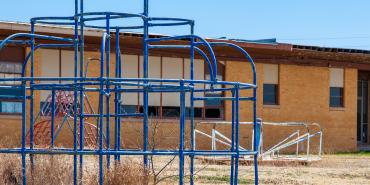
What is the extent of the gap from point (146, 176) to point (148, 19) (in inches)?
92.6

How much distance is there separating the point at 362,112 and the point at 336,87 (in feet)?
15.9

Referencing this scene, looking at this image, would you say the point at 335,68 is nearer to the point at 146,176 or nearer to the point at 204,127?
the point at 204,127

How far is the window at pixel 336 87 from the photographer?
135ft

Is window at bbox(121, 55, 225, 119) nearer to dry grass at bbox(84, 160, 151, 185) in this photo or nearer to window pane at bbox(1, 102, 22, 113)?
window pane at bbox(1, 102, 22, 113)

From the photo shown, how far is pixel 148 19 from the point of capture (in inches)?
480

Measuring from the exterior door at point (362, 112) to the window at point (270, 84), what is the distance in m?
8.09

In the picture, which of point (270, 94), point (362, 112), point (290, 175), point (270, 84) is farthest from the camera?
point (362, 112)

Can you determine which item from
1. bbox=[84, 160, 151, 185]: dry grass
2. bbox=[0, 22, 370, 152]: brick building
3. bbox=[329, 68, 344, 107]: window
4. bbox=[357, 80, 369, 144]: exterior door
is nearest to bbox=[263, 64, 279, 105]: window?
bbox=[0, 22, 370, 152]: brick building

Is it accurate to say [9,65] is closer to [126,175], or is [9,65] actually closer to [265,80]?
[265,80]

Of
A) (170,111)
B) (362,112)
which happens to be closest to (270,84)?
(170,111)

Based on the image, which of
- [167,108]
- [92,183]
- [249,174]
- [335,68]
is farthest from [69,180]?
[335,68]

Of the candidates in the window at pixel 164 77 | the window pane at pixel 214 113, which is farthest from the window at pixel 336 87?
the window at pixel 164 77

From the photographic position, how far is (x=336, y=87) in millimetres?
41500

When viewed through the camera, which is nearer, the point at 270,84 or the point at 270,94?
the point at 270,84
